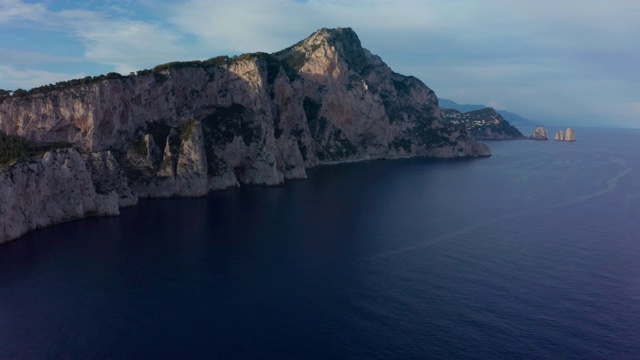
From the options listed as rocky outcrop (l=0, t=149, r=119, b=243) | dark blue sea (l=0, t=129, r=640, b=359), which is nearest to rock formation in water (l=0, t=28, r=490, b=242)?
rocky outcrop (l=0, t=149, r=119, b=243)

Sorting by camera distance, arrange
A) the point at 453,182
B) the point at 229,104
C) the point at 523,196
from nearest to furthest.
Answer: the point at 523,196
the point at 229,104
the point at 453,182

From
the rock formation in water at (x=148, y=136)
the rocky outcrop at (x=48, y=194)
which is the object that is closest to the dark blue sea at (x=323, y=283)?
the rocky outcrop at (x=48, y=194)

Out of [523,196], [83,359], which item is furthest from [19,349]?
[523,196]

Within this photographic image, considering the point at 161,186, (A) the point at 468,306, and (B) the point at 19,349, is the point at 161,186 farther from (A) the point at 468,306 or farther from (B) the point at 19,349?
(A) the point at 468,306

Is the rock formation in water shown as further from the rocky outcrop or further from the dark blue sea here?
the dark blue sea

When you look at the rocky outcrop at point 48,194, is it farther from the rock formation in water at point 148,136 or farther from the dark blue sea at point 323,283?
the dark blue sea at point 323,283

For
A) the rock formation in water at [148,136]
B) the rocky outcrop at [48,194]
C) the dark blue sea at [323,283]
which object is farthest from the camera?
the rock formation in water at [148,136]
